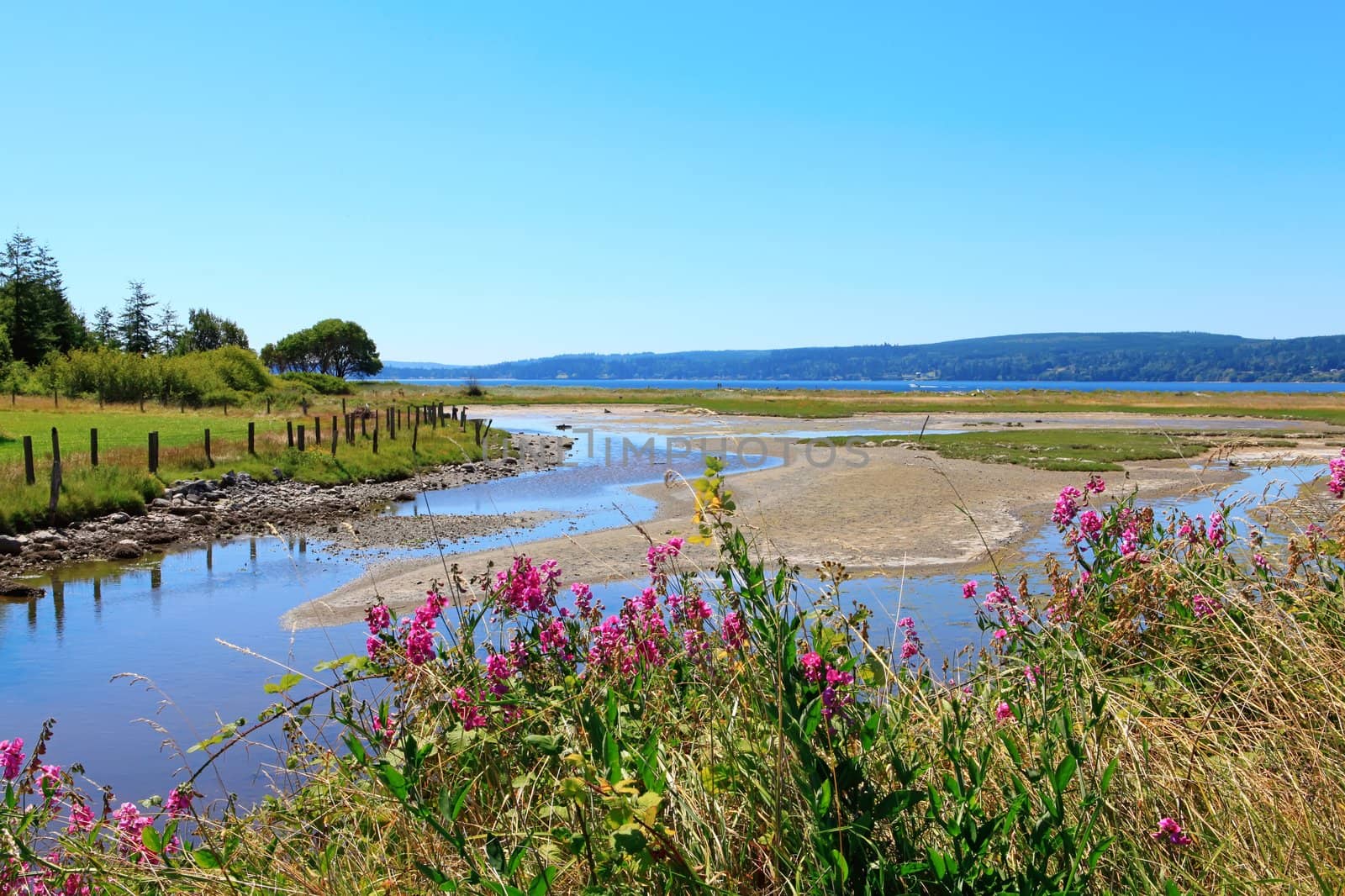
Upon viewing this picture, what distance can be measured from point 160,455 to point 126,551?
8644 mm

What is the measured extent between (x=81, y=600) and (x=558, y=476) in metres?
19.8

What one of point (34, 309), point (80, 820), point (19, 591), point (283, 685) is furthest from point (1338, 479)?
point (34, 309)

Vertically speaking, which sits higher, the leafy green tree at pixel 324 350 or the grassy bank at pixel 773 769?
the leafy green tree at pixel 324 350

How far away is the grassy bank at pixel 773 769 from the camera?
2.28 meters

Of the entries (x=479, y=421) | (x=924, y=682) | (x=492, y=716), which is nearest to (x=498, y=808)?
(x=492, y=716)

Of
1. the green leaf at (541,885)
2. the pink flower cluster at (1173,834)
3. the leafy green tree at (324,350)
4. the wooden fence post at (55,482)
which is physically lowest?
the wooden fence post at (55,482)

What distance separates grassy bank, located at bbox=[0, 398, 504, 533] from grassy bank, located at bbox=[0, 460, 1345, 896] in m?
8.91

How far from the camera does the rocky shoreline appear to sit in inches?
712

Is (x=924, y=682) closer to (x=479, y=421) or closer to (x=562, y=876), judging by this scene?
(x=562, y=876)

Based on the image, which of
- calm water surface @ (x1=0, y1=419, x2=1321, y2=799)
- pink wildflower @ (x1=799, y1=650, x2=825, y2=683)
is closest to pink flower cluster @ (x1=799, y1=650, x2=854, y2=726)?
pink wildflower @ (x1=799, y1=650, x2=825, y2=683)

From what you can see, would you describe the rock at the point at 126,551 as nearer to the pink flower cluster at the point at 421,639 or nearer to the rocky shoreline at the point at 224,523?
the rocky shoreline at the point at 224,523

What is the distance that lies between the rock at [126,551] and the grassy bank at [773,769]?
17.1 metres

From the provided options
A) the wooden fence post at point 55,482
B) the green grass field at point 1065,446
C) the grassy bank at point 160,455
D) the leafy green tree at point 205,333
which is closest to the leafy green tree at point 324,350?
the leafy green tree at point 205,333

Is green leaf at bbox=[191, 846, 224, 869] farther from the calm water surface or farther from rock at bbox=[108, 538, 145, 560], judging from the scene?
rock at bbox=[108, 538, 145, 560]
